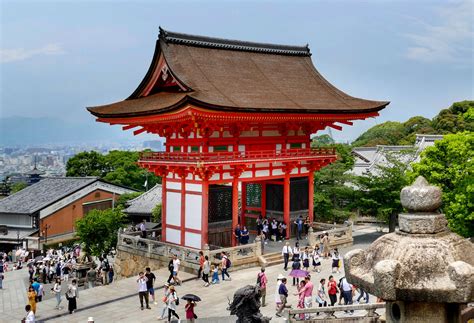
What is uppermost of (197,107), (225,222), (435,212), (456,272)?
(197,107)

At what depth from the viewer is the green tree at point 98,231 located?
1382 inches

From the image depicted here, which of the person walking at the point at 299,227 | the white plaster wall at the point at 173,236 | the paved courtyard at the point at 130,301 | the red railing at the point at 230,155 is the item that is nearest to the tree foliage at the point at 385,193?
the red railing at the point at 230,155

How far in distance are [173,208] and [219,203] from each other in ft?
9.15

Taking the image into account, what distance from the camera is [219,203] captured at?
27.5m

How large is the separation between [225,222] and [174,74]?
8746 mm

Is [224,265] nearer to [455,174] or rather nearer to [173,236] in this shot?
[173,236]

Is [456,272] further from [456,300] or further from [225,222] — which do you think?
[225,222]

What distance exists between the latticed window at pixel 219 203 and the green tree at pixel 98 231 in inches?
459

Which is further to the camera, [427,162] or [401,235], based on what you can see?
[427,162]

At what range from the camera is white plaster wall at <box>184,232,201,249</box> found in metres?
26.6

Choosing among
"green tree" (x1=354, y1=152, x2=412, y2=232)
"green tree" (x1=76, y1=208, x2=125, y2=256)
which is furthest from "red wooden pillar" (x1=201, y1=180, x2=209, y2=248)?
"green tree" (x1=76, y1=208, x2=125, y2=256)

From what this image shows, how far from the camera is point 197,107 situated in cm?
2362

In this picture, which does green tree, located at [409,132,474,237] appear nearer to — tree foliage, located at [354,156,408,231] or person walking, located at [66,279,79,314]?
tree foliage, located at [354,156,408,231]

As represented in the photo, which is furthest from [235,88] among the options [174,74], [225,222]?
[225,222]
